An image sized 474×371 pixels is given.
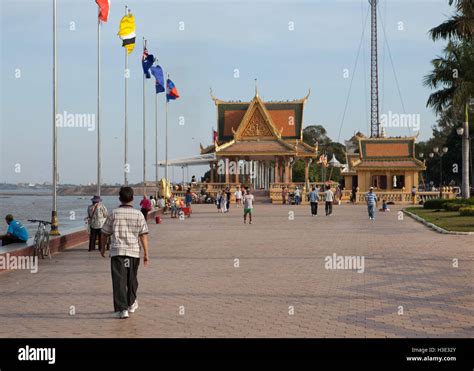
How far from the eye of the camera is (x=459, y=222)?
28.8m

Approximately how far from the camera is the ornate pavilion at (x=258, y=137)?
218 feet

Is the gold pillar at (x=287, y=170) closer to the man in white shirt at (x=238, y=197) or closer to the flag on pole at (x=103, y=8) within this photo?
the man in white shirt at (x=238, y=197)

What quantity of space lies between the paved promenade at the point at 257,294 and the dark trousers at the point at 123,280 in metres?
0.24

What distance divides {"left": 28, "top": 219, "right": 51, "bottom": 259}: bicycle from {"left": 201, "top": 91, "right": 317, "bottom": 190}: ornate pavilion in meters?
47.9

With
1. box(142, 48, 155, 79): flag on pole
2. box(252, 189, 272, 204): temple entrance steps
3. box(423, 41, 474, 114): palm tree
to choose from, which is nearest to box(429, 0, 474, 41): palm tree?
box(423, 41, 474, 114): palm tree

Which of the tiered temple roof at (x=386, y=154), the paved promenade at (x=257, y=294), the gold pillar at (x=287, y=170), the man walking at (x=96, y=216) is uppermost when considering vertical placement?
the tiered temple roof at (x=386, y=154)

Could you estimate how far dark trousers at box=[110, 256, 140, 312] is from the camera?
9898 millimetres

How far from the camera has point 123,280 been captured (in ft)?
33.0

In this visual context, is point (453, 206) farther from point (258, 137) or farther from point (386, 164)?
point (258, 137)

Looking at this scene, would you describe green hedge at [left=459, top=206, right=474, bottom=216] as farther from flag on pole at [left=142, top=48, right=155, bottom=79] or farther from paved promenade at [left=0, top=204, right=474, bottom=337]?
flag on pole at [left=142, top=48, right=155, bottom=79]

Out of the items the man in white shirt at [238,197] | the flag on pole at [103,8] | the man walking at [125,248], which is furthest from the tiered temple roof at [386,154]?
the man walking at [125,248]

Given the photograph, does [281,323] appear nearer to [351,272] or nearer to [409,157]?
[351,272]
